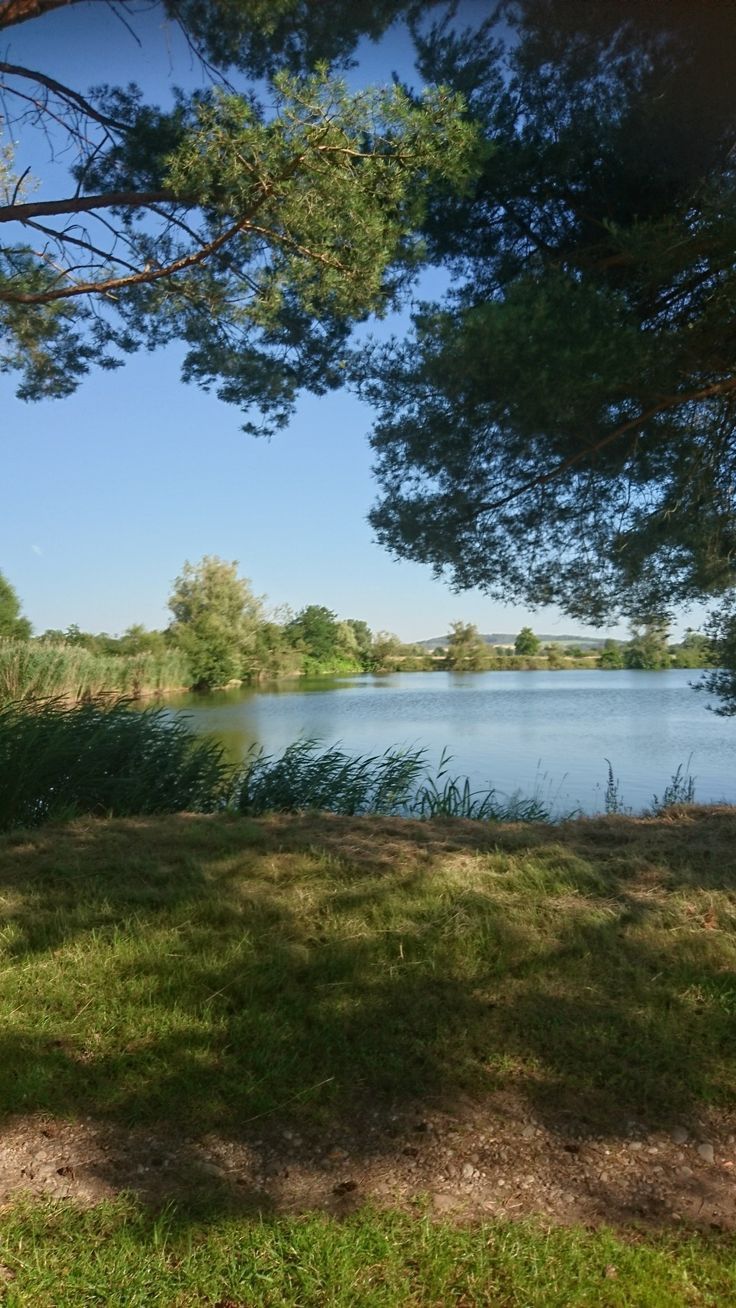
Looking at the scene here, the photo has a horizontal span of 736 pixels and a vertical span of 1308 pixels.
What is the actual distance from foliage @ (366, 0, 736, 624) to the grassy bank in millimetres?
3095

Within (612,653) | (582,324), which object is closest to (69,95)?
(582,324)

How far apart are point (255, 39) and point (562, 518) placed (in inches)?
166

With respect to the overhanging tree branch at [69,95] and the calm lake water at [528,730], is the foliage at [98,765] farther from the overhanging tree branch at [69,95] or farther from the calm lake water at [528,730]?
the overhanging tree branch at [69,95]

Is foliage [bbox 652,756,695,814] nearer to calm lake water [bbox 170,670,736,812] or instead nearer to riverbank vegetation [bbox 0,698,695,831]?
calm lake water [bbox 170,670,736,812]

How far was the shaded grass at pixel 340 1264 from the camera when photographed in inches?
83.1

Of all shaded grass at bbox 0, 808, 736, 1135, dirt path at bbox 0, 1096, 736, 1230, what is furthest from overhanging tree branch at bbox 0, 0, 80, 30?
dirt path at bbox 0, 1096, 736, 1230

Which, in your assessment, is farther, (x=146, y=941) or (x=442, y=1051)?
(x=146, y=941)

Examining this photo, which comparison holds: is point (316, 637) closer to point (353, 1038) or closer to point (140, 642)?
point (140, 642)

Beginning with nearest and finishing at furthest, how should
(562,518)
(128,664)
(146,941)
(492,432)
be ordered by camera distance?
(146,941) < (492,432) < (562,518) < (128,664)

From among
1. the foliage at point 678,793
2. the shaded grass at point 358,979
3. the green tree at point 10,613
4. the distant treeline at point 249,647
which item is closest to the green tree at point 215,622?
the distant treeline at point 249,647

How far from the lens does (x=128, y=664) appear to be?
2120 centimetres

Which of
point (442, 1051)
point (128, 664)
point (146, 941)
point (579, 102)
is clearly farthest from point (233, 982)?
point (128, 664)

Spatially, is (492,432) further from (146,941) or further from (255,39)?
(146,941)

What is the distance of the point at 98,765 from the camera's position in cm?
754
